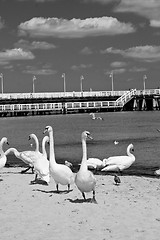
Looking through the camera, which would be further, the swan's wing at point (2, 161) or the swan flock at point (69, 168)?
the swan's wing at point (2, 161)

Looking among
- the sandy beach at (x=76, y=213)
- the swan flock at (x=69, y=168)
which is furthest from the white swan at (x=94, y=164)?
the sandy beach at (x=76, y=213)

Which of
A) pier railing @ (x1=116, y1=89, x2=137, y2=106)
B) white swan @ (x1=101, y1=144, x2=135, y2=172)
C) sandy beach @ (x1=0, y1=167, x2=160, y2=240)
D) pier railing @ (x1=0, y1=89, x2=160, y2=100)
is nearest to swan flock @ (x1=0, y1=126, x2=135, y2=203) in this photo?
white swan @ (x1=101, y1=144, x2=135, y2=172)

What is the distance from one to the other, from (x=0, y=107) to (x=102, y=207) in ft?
286

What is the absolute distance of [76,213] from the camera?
34.9 ft

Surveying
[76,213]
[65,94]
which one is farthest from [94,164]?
[65,94]

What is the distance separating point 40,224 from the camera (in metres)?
9.70

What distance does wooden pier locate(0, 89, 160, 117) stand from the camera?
100562mm

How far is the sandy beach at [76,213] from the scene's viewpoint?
9180 mm

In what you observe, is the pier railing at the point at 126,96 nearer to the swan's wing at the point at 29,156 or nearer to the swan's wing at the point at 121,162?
the swan's wing at the point at 121,162

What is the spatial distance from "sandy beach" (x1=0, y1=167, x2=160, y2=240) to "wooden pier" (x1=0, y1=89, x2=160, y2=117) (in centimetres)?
8278

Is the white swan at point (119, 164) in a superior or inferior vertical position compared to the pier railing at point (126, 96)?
inferior

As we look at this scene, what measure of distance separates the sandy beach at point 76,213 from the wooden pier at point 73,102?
8278cm

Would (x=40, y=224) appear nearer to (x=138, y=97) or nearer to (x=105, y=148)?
(x=105, y=148)

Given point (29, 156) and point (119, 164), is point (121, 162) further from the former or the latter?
point (29, 156)
